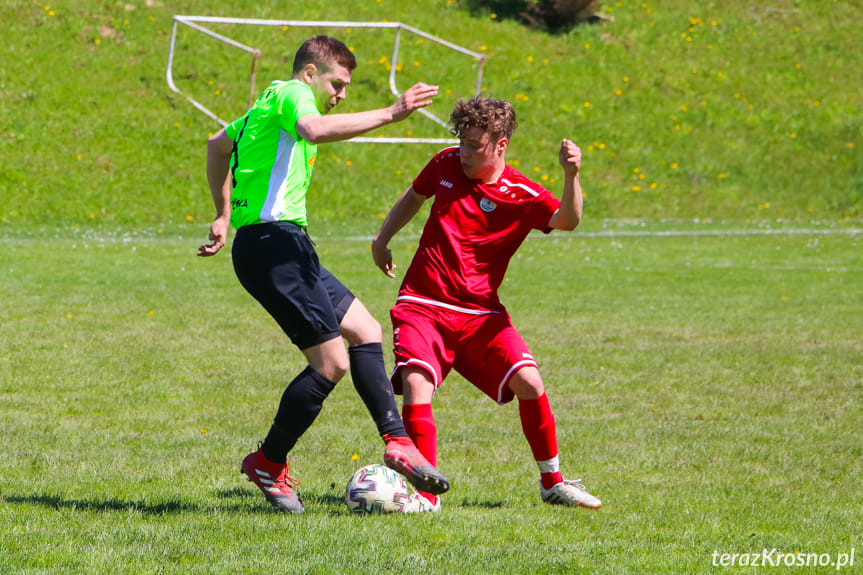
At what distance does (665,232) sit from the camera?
77.9 ft

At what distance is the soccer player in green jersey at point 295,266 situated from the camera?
488cm

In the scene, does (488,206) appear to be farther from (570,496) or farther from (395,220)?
(570,496)

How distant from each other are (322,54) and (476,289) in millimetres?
1428

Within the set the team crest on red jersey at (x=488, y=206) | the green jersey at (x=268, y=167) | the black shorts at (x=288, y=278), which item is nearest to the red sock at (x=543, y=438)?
the team crest on red jersey at (x=488, y=206)

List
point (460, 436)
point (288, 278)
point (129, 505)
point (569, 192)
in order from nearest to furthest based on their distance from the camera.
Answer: point (288, 278)
point (129, 505)
point (569, 192)
point (460, 436)

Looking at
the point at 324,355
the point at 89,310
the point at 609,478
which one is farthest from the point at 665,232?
the point at 324,355

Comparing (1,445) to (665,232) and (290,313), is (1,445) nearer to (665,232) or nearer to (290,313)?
(290,313)

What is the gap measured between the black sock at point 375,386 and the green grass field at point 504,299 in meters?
0.48

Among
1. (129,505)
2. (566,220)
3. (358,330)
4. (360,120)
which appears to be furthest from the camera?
(566,220)

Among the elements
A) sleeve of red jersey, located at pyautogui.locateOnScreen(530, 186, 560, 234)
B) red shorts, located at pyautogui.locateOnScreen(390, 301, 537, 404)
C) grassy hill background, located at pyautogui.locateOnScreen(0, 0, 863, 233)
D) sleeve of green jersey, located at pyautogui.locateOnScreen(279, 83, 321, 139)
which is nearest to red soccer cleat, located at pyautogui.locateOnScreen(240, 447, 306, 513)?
red shorts, located at pyautogui.locateOnScreen(390, 301, 537, 404)

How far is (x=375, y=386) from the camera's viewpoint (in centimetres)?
519

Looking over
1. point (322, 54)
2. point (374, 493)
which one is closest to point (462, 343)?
point (374, 493)

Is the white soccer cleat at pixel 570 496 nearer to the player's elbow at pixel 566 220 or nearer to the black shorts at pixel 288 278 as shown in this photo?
the player's elbow at pixel 566 220

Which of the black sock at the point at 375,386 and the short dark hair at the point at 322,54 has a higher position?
the short dark hair at the point at 322,54
